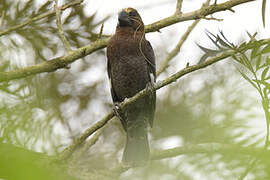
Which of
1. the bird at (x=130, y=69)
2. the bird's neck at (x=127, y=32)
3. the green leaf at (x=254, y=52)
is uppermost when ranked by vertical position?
the green leaf at (x=254, y=52)

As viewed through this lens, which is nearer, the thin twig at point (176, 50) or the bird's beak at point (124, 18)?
the thin twig at point (176, 50)

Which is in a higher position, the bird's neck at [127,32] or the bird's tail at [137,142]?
the bird's neck at [127,32]

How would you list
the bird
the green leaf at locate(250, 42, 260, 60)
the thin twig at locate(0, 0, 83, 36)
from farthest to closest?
the bird → the thin twig at locate(0, 0, 83, 36) → the green leaf at locate(250, 42, 260, 60)

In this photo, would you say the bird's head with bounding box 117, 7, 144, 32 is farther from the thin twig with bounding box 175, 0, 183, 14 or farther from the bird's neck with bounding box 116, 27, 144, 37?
the thin twig with bounding box 175, 0, 183, 14

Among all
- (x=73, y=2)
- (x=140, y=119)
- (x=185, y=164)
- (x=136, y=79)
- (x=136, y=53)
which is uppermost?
(x=73, y=2)

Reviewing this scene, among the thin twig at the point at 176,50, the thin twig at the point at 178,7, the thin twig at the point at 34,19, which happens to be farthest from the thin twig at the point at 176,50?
the thin twig at the point at 34,19

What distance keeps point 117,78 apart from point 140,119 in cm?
66

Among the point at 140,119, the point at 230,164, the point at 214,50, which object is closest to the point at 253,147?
the point at 230,164

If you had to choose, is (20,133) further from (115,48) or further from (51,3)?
(115,48)

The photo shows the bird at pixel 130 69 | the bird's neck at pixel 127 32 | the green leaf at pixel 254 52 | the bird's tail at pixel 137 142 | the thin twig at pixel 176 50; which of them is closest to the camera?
the green leaf at pixel 254 52

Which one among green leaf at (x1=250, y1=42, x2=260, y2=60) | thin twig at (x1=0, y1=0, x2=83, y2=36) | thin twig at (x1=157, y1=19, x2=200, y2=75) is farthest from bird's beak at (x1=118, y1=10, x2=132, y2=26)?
green leaf at (x1=250, y1=42, x2=260, y2=60)

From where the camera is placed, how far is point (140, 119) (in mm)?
4277

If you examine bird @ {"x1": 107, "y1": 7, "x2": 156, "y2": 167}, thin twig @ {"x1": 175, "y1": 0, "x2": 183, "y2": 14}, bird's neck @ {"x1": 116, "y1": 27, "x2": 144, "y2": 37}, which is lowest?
bird @ {"x1": 107, "y1": 7, "x2": 156, "y2": 167}

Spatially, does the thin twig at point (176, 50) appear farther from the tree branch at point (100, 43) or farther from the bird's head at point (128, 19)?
the bird's head at point (128, 19)
